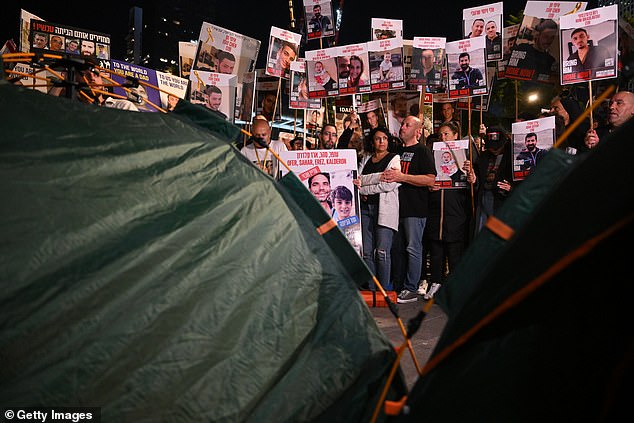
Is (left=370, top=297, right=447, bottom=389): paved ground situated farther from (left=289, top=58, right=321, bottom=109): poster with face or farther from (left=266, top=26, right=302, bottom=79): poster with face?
(left=266, top=26, right=302, bottom=79): poster with face

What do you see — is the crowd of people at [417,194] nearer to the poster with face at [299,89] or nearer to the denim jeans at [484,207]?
the denim jeans at [484,207]

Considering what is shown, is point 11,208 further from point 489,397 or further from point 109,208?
point 489,397

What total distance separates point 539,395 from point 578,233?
0.37 meters

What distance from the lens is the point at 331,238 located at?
6.67 feet

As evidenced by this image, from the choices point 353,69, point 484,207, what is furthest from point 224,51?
point 484,207

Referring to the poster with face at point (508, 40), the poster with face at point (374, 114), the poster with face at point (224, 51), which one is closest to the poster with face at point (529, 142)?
the poster with face at point (508, 40)

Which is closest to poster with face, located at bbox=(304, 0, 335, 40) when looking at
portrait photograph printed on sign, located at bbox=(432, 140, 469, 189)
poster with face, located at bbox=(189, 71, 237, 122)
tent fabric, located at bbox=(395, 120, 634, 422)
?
poster with face, located at bbox=(189, 71, 237, 122)

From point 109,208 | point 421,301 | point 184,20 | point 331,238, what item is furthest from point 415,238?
point 184,20

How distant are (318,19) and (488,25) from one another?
225 centimetres

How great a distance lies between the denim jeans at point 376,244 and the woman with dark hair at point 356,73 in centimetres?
154

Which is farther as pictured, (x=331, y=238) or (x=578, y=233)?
(x=331, y=238)

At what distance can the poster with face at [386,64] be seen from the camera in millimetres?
5152

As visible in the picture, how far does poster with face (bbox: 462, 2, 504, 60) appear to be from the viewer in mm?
5195

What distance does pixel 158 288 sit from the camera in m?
1.48
